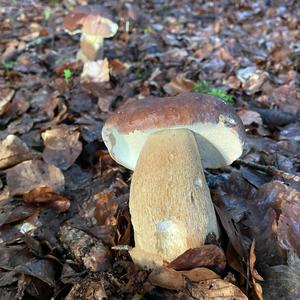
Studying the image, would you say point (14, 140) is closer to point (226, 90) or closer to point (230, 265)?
point (230, 265)

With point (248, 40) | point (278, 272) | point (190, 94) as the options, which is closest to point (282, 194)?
point (278, 272)

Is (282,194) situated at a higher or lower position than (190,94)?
lower

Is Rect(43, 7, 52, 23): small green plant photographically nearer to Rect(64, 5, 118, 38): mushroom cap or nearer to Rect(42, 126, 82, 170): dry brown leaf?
Rect(64, 5, 118, 38): mushroom cap

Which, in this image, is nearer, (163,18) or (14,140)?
(14,140)

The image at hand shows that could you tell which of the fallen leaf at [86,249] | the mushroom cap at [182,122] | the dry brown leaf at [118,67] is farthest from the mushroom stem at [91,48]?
the fallen leaf at [86,249]

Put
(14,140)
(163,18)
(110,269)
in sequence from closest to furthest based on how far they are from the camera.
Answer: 1. (110,269)
2. (14,140)
3. (163,18)

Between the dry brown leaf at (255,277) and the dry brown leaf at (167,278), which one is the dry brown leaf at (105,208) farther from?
the dry brown leaf at (255,277)

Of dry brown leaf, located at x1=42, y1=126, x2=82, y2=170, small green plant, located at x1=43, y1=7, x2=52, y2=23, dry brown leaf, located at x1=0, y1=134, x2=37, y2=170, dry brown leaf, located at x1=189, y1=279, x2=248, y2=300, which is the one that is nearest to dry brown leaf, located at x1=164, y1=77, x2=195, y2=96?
dry brown leaf, located at x1=42, y1=126, x2=82, y2=170
